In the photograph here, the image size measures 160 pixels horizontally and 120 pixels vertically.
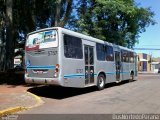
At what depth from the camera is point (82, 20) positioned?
24469 millimetres

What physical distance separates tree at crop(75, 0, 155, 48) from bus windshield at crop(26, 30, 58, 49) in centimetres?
913

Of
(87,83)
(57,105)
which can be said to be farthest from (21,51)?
(57,105)

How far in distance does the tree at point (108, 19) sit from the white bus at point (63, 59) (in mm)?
6652

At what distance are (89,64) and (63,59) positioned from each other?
2809mm

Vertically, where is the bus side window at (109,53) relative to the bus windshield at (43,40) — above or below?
below

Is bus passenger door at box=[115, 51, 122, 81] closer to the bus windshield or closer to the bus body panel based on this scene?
the bus windshield

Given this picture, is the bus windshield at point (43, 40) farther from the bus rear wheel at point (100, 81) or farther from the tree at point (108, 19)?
the tree at point (108, 19)

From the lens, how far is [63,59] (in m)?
13.8

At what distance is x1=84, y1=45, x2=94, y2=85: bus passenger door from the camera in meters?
15.9

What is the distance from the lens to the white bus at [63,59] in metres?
13.7

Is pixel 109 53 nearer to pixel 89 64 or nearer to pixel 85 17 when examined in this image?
pixel 89 64

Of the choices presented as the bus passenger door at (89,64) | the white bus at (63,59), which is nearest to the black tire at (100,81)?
the white bus at (63,59)

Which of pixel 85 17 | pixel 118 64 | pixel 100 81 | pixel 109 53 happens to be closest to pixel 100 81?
pixel 100 81

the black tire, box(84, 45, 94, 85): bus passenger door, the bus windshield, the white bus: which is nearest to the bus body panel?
the white bus
